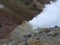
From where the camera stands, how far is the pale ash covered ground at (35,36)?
4.48 m

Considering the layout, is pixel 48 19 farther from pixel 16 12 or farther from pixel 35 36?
pixel 16 12

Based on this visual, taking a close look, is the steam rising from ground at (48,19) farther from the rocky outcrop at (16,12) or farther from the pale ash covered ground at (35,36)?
the rocky outcrop at (16,12)

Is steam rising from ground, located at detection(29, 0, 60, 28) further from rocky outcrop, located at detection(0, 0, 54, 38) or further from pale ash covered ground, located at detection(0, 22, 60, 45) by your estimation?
rocky outcrop, located at detection(0, 0, 54, 38)

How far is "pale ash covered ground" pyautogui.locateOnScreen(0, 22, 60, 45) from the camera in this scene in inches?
176

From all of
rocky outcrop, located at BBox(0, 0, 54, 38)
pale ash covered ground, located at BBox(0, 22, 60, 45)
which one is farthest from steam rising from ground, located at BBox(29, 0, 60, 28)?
rocky outcrop, located at BBox(0, 0, 54, 38)

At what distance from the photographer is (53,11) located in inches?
252

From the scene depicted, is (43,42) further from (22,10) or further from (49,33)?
(22,10)

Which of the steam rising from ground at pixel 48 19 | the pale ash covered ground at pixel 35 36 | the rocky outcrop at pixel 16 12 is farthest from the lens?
the rocky outcrop at pixel 16 12

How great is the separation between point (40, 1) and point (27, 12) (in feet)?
7.76

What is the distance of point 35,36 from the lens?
4703 millimetres

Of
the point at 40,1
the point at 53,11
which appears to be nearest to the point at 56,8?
the point at 53,11

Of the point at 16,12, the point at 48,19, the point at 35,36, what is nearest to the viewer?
the point at 35,36

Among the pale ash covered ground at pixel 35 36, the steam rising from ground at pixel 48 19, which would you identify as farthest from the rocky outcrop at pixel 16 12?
the pale ash covered ground at pixel 35 36

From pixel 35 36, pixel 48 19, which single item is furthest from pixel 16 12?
pixel 35 36
